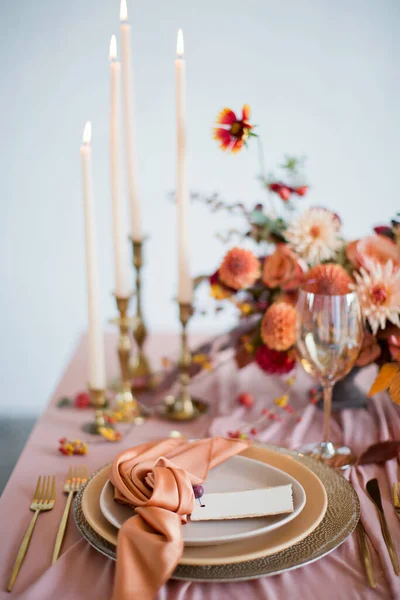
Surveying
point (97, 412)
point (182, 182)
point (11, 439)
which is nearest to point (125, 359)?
point (97, 412)

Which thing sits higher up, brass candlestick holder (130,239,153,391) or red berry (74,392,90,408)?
brass candlestick holder (130,239,153,391)

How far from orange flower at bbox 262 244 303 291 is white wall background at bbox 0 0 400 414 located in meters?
1.33

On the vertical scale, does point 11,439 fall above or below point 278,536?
below

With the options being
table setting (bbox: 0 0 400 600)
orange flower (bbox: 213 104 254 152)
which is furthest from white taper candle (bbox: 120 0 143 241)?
orange flower (bbox: 213 104 254 152)

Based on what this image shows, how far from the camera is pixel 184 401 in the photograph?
107cm

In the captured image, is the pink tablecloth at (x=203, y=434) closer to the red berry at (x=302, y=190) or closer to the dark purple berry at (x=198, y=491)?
the dark purple berry at (x=198, y=491)

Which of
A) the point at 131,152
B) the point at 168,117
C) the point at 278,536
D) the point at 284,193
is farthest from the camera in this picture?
the point at 168,117

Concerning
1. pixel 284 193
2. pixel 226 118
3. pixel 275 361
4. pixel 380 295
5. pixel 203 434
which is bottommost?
pixel 203 434

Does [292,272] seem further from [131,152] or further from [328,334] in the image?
[131,152]

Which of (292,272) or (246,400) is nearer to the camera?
(292,272)

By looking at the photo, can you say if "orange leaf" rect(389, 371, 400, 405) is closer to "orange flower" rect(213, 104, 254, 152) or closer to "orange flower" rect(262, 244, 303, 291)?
"orange flower" rect(262, 244, 303, 291)

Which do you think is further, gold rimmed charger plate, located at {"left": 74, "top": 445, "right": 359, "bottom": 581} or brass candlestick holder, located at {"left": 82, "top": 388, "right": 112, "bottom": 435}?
brass candlestick holder, located at {"left": 82, "top": 388, "right": 112, "bottom": 435}

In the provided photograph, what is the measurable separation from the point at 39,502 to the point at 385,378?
1.62 feet

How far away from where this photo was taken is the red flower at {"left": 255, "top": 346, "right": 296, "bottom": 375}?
1004 millimetres
